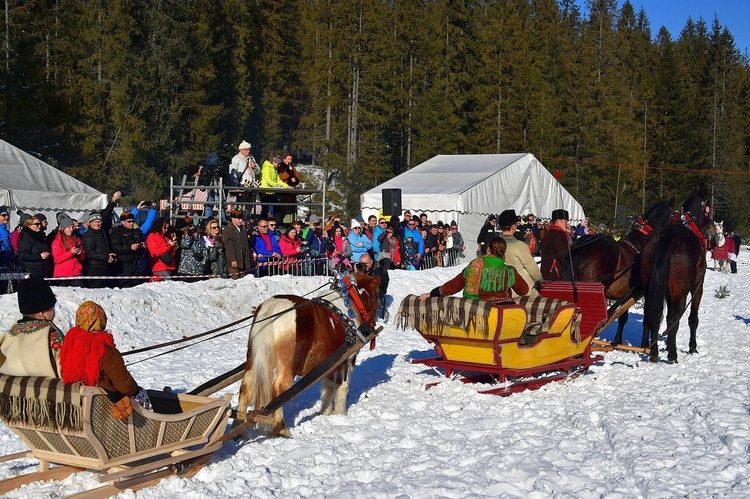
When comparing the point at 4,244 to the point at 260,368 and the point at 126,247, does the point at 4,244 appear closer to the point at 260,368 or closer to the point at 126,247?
the point at 126,247

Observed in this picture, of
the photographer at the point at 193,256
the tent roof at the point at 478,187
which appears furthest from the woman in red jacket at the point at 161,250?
the tent roof at the point at 478,187

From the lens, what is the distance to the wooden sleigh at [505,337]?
9.39 meters

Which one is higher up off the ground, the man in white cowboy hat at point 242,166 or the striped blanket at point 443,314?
the man in white cowboy hat at point 242,166

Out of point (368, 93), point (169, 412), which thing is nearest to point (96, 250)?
point (169, 412)

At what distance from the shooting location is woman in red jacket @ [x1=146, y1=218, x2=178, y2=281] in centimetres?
1469

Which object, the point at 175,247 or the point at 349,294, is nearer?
the point at 349,294

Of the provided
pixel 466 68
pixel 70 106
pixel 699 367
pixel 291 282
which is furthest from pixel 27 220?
pixel 466 68

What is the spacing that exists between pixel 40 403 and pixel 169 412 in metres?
1.39

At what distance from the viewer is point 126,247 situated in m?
14.1

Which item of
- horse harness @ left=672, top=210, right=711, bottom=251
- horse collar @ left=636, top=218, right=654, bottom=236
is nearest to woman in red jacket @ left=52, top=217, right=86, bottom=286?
horse collar @ left=636, top=218, right=654, bottom=236

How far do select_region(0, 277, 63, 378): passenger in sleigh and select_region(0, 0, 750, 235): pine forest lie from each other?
28688 millimetres

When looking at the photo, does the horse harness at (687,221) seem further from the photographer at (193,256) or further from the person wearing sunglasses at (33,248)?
the person wearing sunglasses at (33,248)

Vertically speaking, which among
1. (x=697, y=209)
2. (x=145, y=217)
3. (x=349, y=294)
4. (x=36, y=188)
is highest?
(x=36, y=188)

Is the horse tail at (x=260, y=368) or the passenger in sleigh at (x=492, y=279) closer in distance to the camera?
the horse tail at (x=260, y=368)
